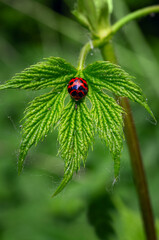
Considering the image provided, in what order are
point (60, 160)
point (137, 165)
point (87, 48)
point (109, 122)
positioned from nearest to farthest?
1. point (109, 122)
2. point (87, 48)
3. point (137, 165)
4. point (60, 160)

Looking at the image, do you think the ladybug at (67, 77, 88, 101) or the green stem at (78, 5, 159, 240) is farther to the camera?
the green stem at (78, 5, 159, 240)

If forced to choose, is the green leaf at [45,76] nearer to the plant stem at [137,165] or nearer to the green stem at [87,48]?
the green stem at [87,48]

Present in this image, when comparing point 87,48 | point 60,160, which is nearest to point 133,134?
point 87,48

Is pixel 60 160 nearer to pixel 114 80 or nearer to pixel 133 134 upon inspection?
pixel 133 134

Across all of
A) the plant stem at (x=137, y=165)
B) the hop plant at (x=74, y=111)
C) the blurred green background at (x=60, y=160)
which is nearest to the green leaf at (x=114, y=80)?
the hop plant at (x=74, y=111)

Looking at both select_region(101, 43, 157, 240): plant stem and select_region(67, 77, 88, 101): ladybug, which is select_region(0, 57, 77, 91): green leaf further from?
select_region(101, 43, 157, 240): plant stem

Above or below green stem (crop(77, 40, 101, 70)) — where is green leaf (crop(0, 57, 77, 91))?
below

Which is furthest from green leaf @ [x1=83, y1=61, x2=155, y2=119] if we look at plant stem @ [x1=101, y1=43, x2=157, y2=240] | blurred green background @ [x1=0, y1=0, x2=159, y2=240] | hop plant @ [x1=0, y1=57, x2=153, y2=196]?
blurred green background @ [x1=0, y1=0, x2=159, y2=240]
